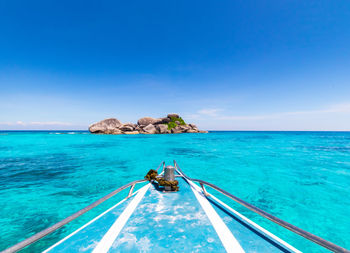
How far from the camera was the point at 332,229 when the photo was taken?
541cm

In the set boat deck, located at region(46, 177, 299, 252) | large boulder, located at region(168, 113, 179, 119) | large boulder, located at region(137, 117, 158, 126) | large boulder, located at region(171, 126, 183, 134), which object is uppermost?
large boulder, located at region(168, 113, 179, 119)

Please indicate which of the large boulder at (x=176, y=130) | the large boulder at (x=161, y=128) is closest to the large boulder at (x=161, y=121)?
the large boulder at (x=161, y=128)

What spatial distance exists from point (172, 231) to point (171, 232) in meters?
0.04

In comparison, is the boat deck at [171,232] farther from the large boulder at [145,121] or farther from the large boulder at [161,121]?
the large boulder at [161,121]

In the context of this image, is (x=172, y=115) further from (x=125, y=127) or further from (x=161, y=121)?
(x=125, y=127)

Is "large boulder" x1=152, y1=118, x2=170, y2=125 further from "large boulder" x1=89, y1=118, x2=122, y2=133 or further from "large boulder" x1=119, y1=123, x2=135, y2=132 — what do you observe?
"large boulder" x1=89, y1=118, x2=122, y2=133

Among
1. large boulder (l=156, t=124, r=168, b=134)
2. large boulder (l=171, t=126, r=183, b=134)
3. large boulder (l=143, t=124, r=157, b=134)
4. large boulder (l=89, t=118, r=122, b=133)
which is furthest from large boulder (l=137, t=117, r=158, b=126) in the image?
large boulder (l=89, t=118, r=122, b=133)

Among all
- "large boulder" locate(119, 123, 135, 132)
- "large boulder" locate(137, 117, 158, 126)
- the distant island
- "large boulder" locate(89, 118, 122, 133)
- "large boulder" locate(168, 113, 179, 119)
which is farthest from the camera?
"large boulder" locate(168, 113, 179, 119)

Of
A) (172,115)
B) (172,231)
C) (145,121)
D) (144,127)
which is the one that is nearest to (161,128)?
(144,127)

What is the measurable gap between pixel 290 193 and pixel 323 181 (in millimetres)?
4801

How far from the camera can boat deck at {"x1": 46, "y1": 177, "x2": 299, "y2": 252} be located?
8.50 feet

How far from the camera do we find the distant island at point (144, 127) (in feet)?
225

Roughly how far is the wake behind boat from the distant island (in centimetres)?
6893

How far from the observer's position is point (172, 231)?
301cm
